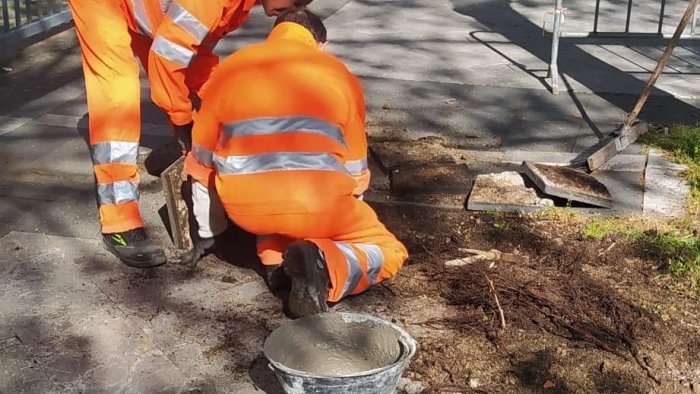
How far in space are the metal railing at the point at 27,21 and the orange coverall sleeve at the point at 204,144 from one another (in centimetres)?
440

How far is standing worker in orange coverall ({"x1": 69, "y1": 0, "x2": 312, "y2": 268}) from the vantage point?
15.1 ft

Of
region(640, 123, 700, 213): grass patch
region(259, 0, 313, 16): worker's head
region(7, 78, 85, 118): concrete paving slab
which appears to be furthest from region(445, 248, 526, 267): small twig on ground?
region(7, 78, 85, 118): concrete paving slab

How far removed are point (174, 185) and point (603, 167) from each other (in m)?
2.60

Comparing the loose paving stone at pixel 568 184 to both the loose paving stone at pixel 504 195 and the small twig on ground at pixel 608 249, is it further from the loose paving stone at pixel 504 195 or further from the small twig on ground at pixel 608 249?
the small twig on ground at pixel 608 249

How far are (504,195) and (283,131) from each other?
1714 millimetres

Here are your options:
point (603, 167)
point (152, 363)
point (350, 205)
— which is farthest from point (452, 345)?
point (603, 167)

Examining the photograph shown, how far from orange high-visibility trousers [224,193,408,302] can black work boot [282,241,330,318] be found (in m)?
0.10

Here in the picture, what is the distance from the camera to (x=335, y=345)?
3.65 metres

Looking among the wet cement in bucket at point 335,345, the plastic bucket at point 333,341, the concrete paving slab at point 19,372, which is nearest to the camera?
the plastic bucket at point 333,341

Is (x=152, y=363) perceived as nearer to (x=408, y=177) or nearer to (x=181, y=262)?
(x=181, y=262)

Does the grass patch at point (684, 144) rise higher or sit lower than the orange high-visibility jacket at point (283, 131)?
lower

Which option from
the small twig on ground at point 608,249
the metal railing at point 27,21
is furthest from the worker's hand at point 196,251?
the metal railing at point 27,21

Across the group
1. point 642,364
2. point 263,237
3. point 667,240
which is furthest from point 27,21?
point 642,364

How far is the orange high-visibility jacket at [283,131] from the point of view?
4035mm
